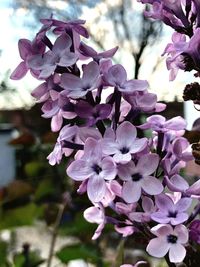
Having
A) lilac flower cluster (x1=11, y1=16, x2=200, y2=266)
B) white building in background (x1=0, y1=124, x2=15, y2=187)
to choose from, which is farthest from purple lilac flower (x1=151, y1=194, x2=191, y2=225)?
white building in background (x1=0, y1=124, x2=15, y2=187)

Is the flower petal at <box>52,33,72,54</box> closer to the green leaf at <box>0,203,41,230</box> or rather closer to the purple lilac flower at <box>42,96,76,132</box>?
the purple lilac flower at <box>42,96,76,132</box>

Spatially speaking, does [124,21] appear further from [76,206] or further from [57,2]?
[76,206]

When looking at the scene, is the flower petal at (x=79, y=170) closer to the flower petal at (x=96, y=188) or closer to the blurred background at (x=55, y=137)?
the flower petal at (x=96, y=188)

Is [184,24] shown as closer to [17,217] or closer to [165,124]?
[165,124]

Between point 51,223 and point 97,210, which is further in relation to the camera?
point 51,223

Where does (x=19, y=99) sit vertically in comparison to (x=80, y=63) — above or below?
below

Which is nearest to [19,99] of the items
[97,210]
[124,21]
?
[124,21]
